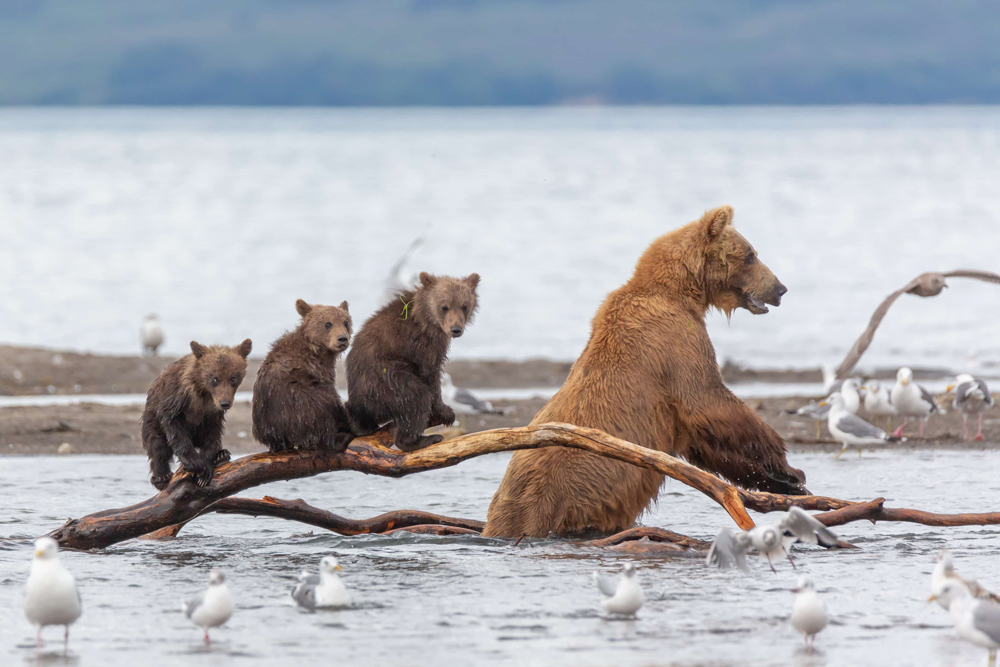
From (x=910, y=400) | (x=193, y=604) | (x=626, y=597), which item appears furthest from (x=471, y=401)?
(x=193, y=604)

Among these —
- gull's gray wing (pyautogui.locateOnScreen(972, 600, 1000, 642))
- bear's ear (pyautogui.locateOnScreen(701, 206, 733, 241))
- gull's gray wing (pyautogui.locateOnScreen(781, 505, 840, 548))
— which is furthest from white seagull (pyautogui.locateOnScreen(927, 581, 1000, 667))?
bear's ear (pyautogui.locateOnScreen(701, 206, 733, 241))

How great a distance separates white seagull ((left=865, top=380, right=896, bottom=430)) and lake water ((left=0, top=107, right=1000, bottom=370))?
5153mm

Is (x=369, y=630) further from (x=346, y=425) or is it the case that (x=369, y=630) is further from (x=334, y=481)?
(x=334, y=481)

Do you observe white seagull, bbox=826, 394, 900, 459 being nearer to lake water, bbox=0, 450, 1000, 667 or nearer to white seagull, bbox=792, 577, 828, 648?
lake water, bbox=0, 450, 1000, 667

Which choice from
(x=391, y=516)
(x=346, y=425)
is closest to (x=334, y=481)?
(x=391, y=516)

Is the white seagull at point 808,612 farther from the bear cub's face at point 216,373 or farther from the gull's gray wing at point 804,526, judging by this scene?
the bear cub's face at point 216,373

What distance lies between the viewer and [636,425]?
7.38 m

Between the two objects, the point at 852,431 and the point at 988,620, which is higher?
the point at 852,431

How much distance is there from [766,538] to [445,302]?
2.08m

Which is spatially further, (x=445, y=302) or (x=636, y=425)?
(x=636, y=425)

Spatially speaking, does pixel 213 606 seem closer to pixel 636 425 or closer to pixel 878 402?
pixel 636 425

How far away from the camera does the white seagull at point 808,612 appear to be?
5508mm

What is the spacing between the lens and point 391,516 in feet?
26.3

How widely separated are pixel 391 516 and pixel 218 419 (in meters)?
1.49
